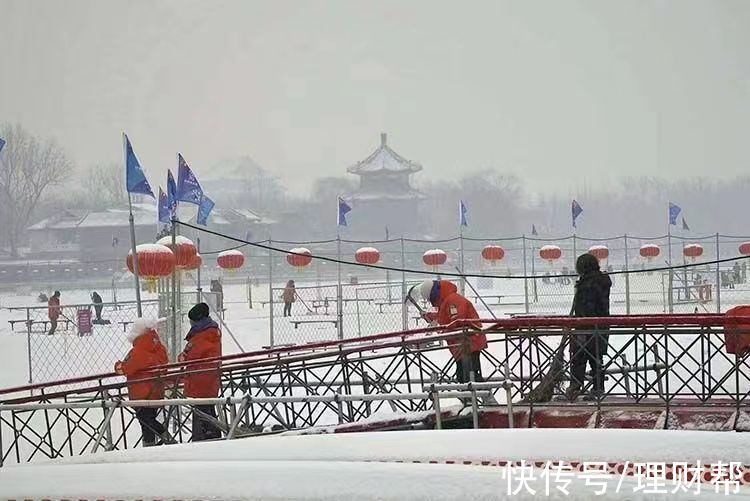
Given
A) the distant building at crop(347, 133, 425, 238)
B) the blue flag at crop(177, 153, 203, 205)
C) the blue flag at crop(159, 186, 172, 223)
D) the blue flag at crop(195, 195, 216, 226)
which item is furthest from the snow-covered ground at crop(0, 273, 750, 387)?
the distant building at crop(347, 133, 425, 238)

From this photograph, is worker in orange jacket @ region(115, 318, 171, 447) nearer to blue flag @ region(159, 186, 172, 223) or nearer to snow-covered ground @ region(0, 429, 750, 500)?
snow-covered ground @ region(0, 429, 750, 500)

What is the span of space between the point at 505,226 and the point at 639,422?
224ft

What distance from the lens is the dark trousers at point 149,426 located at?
6727mm

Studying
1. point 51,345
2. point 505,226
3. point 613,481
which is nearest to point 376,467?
point 613,481

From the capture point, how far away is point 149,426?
668 centimetres

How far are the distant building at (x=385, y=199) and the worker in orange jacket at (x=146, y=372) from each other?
183ft

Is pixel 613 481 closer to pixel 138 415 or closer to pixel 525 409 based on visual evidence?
pixel 525 409

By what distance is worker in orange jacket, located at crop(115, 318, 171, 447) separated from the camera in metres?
6.78

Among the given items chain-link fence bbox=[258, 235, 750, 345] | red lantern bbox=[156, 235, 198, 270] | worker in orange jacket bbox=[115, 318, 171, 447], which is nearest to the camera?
worker in orange jacket bbox=[115, 318, 171, 447]

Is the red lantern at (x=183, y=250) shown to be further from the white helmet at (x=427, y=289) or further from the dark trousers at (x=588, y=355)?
the dark trousers at (x=588, y=355)

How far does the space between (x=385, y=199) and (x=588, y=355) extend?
57350 millimetres

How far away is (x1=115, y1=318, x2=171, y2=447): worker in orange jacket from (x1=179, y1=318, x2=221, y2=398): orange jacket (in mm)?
186

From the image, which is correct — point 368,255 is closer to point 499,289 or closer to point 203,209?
point 499,289

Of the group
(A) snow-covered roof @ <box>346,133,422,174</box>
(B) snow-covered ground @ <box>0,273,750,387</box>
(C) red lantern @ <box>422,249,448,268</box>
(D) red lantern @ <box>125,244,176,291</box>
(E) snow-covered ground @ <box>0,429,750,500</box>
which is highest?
(A) snow-covered roof @ <box>346,133,422,174</box>
